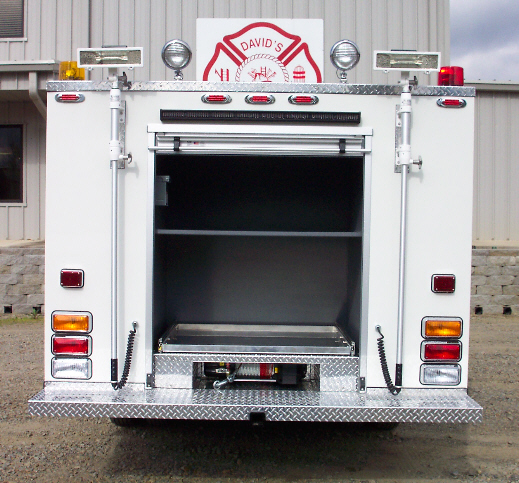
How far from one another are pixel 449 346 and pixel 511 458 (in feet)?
3.85

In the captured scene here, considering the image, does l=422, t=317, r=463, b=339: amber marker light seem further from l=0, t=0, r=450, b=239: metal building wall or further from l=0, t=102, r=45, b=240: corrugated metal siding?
l=0, t=102, r=45, b=240: corrugated metal siding

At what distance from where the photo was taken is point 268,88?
3.16 m

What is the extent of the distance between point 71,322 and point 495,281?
7.39 meters

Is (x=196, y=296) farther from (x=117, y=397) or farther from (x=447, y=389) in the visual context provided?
(x=447, y=389)

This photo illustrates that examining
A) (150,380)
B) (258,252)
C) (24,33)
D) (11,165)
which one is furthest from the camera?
(11,165)

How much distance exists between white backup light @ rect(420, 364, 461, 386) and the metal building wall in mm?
6949

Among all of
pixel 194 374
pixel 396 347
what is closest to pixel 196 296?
pixel 194 374

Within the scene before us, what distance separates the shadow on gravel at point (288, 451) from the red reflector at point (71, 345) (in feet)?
2.87

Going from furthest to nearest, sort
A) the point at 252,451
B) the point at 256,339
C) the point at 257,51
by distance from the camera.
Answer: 1. the point at 257,51
2. the point at 256,339
3. the point at 252,451

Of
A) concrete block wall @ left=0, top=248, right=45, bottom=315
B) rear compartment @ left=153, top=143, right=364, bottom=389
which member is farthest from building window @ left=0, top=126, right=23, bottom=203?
rear compartment @ left=153, top=143, right=364, bottom=389

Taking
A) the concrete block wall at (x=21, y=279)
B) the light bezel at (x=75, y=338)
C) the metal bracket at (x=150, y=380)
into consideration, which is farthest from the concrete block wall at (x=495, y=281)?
the light bezel at (x=75, y=338)

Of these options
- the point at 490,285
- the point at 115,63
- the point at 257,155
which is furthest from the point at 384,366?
the point at 490,285

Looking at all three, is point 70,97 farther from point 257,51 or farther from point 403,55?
point 257,51

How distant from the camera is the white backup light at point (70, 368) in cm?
314
